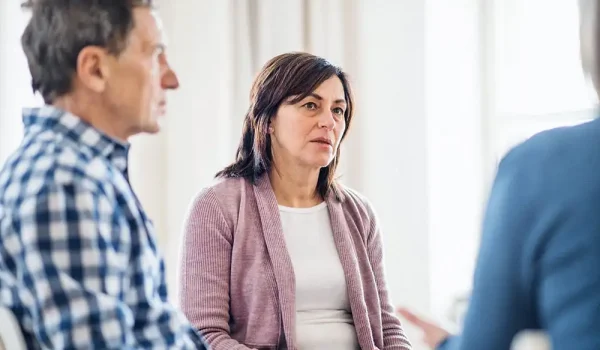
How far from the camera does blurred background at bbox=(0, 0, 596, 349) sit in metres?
2.57

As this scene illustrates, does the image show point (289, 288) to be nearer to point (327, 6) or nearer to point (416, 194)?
point (416, 194)

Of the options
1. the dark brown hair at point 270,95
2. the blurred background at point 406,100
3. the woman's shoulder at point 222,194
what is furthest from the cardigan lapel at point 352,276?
the blurred background at point 406,100

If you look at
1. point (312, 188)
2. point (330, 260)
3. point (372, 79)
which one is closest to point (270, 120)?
point (312, 188)

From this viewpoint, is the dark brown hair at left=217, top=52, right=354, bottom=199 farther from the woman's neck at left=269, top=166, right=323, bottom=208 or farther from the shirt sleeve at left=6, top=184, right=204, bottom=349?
the shirt sleeve at left=6, top=184, right=204, bottom=349

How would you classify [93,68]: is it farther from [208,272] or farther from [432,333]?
[208,272]

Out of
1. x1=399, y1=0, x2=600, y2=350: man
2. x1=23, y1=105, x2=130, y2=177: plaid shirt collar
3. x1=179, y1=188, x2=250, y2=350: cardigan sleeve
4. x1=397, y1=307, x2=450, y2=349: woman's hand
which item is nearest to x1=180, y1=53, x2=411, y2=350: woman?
x1=179, y1=188, x2=250, y2=350: cardigan sleeve

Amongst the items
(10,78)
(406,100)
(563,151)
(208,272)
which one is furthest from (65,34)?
Answer: (406,100)

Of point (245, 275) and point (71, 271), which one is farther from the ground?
point (71, 271)

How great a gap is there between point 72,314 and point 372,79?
184 centimetres

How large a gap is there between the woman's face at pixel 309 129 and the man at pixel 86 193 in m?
0.72

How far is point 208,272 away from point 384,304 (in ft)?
1.54

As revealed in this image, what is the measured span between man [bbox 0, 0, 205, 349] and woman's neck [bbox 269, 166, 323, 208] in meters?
0.75

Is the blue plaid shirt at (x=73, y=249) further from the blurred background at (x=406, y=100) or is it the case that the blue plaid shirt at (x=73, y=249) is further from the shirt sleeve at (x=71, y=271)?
the blurred background at (x=406, y=100)

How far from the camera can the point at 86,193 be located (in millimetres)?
953
